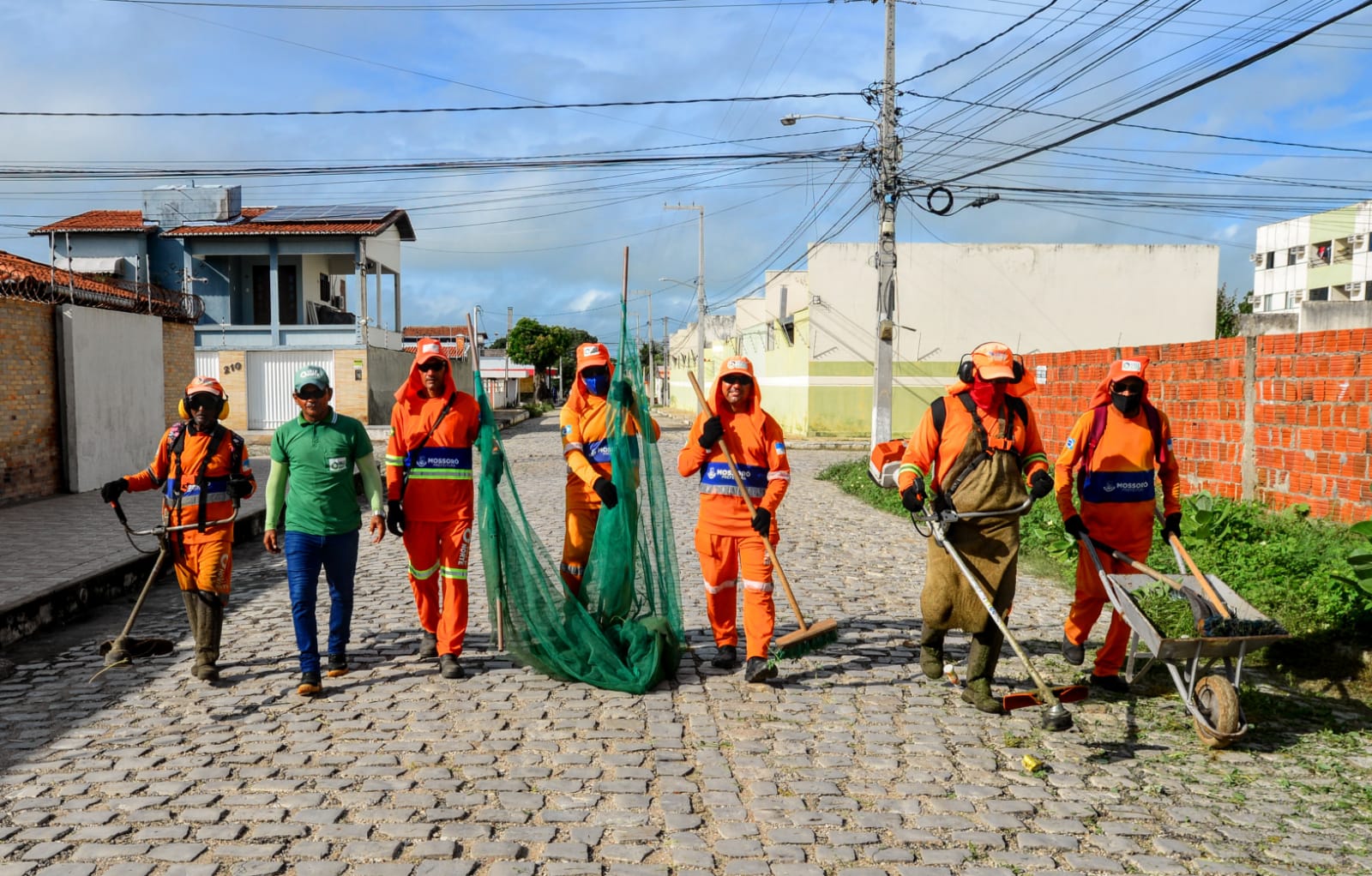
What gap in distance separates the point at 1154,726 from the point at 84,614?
25.3 ft

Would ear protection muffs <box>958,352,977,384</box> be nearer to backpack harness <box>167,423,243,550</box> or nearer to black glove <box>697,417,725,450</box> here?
black glove <box>697,417,725,450</box>

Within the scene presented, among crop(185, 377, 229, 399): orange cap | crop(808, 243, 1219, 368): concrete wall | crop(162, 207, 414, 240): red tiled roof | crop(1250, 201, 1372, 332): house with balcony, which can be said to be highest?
crop(1250, 201, 1372, 332): house with balcony

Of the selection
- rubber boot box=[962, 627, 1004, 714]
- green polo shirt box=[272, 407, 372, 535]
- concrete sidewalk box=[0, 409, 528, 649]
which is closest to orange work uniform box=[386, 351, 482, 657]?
green polo shirt box=[272, 407, 372, 535]

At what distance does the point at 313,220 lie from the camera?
3155cm

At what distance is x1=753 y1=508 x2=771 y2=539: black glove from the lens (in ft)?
19.7

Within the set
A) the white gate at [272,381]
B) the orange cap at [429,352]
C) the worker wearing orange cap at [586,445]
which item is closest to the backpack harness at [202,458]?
the orange cap at [429,352]

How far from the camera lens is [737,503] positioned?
6215 millimetres

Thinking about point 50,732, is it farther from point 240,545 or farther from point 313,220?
point 313,220

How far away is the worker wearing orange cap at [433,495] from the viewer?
6.34 metres

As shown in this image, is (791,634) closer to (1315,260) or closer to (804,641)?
(804,641)

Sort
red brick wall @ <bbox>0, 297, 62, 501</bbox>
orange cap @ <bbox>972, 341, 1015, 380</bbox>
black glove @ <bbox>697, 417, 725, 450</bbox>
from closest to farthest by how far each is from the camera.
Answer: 1. orange cap @ <bbox>972, 341, 1015, 380</bbox>
2. black glove @ <bbox>697, 417, 725, 450</bbox>
3. red brick wall @ <bbox>0, 297, 62, 501</bbox>

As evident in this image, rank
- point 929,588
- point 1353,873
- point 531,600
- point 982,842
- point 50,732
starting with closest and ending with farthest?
1. point 1353,873
2. point 982,842
3. point 50,732
4. point 929,588
5. point 531,600

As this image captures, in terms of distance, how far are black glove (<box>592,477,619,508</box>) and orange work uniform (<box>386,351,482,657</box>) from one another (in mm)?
853

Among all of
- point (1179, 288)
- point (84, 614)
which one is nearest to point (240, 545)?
point (84, 614)
